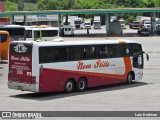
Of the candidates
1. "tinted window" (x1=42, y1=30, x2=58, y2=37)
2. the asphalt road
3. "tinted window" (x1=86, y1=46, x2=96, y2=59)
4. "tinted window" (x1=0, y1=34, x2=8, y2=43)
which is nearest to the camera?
the asphalt road

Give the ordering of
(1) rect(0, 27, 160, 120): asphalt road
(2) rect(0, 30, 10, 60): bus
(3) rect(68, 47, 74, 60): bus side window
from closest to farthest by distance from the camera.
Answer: (1) rect(0, 27, 160, 120): asphalt road → (3) rect(68, 47, 74, 60): bus side window → (2) rect(0, 30, 10, 60): bus

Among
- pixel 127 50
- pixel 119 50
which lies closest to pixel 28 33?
pixel 127 50

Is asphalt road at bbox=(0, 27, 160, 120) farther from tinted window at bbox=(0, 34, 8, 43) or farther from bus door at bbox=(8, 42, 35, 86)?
tinted window at bbox=(0, 34, 8, 43)

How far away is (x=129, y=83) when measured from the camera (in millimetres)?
24062

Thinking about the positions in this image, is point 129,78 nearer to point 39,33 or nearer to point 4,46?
point 4,46

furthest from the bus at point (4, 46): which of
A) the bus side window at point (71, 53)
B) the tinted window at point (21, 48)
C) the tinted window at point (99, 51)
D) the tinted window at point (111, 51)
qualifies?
the tinted window at point (21, 48)

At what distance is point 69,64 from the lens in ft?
66.5

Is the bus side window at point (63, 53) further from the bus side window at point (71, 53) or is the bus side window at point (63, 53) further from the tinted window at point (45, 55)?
the tinted window at point (45, 55)

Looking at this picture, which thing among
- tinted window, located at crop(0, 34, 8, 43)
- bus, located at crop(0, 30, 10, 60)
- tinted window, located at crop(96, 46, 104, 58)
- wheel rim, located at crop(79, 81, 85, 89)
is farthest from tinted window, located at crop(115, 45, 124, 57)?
tinted window, located at crop(0, 34, 8, 43)

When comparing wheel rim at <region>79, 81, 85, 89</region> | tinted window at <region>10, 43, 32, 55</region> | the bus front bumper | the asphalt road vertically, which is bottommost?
the asphalt road

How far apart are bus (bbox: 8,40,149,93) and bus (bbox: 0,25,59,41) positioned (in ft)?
74.1

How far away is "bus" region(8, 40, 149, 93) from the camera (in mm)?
18859

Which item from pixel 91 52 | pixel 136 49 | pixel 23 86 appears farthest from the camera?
pixel 136 49

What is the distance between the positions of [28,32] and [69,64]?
26699 mm
